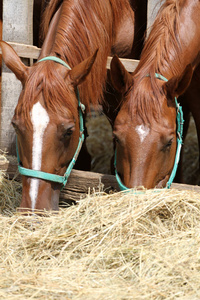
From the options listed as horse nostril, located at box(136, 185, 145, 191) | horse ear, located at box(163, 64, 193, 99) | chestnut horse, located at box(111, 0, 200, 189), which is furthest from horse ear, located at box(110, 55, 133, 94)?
horse nostril, located at box(136, 185, 145, 191)

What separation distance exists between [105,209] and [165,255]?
1.44 feet

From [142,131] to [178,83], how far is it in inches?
15.1

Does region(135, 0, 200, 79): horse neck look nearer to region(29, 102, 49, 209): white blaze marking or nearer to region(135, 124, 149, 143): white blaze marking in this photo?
region(135, 124, 149, 143): white blaze marking

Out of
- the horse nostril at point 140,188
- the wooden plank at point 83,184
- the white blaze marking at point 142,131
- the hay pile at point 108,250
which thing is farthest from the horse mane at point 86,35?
the hay pile at point 108,250

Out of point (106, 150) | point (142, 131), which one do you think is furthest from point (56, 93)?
point (106, 150)

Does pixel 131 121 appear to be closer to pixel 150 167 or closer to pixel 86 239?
pixel 150 167

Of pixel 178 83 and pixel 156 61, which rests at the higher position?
pixel 156 61

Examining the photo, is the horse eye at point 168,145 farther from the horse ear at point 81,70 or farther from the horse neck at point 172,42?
the horse ear at point 81,70

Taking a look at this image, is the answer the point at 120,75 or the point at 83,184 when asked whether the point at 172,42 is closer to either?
the point at 120,75

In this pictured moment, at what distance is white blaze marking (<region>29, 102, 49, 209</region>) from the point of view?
2.45 metres

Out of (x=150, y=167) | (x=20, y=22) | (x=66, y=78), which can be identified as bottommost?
(x=150, y=167)

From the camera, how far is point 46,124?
2.47 meters

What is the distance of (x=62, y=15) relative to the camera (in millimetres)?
3010

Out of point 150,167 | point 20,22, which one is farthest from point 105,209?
point 20,22
